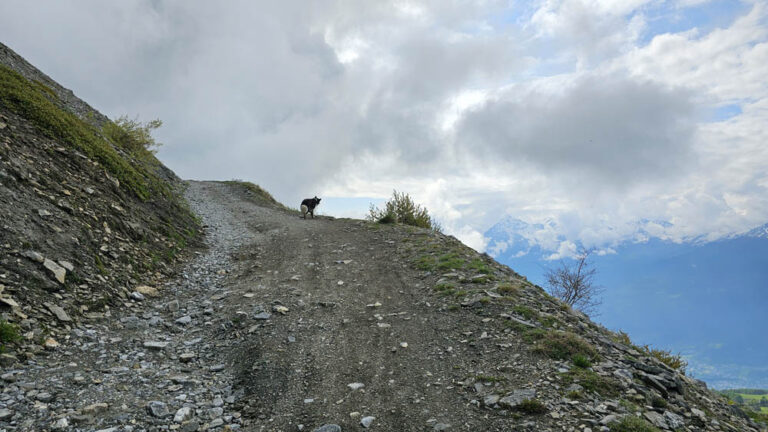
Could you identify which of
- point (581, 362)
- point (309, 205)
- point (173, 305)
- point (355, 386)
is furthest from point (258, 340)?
point (309, 205)

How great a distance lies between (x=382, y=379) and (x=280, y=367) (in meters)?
2.07

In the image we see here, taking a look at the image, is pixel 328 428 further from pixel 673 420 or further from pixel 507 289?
pixel 507 289

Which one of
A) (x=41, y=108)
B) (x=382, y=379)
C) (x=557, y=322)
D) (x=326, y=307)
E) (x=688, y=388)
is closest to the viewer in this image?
(x=382, y=379)

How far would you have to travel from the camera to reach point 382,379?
6.95 meters

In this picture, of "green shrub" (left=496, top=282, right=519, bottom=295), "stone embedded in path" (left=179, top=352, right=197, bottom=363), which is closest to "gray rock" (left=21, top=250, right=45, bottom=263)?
"stone embedded in path" (left=179, top=352, right=197, bottom=363)

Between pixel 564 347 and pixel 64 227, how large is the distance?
1253 cm

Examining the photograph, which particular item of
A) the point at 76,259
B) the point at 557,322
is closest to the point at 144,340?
the point at 76,259

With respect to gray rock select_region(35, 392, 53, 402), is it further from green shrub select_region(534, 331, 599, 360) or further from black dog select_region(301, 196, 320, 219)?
black dog select_region(301, 196, 320, 219)

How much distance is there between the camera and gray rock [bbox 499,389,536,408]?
19.6 ft

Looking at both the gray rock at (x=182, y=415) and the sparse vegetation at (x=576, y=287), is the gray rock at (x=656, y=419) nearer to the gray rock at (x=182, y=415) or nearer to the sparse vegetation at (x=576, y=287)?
the gray rock at (x=182, y=415)

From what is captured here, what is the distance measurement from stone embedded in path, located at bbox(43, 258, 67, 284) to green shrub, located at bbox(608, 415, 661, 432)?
11.0m

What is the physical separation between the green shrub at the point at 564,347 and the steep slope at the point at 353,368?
0.09ft

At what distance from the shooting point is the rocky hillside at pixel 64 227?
7258 mm

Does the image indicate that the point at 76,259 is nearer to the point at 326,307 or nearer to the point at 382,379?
the point at 326,307
